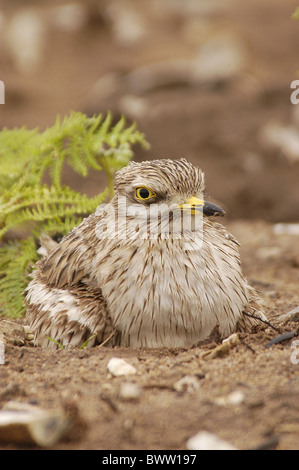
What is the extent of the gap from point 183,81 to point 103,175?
9.68 ft

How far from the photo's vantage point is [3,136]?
18.9ft

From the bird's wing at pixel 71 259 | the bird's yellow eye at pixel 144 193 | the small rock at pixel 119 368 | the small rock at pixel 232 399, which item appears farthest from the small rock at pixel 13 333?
the small rock at pixel 232 399

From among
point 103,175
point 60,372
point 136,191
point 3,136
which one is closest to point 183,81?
point 103,175

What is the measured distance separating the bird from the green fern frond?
850 mm

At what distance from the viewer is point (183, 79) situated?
35.8 ft

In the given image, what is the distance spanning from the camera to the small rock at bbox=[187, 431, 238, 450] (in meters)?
2.57

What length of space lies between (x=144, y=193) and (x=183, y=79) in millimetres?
7376

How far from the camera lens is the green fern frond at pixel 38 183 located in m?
5.00

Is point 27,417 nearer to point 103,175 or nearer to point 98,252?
point 98,252

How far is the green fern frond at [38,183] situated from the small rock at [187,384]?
2158 millimetres

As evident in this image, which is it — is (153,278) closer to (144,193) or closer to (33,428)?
(144,193)

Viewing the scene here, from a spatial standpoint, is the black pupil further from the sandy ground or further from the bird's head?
the sandy ground

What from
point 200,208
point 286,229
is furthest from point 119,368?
point 286,229

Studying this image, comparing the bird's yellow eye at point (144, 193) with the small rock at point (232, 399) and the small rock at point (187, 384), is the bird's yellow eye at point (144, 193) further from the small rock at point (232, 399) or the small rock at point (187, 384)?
the small rock at point (232, 399)
